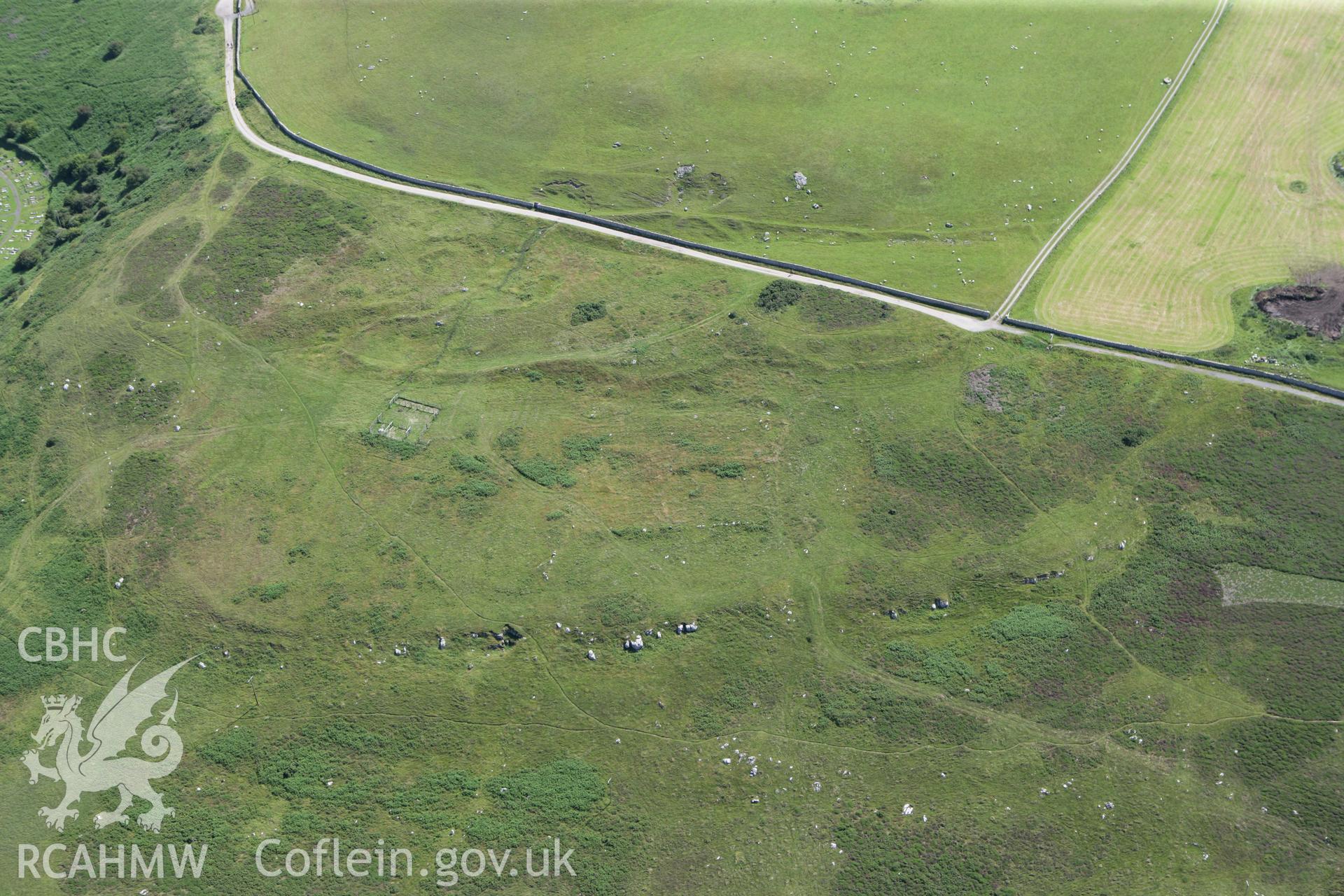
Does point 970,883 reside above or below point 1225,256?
below

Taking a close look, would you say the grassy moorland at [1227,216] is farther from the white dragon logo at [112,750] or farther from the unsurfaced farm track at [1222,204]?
the white dragon logo at [112,750]

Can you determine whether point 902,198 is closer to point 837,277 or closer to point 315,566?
point 837,277

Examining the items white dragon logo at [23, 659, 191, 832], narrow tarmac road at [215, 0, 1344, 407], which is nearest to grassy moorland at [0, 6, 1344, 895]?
white dragon logo at [23, 659, 191, 832]

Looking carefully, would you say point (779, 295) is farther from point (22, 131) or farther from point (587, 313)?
point (22, 131)

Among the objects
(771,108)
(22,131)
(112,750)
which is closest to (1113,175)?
(771,108)

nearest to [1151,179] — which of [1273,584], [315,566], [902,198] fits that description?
[902,198]

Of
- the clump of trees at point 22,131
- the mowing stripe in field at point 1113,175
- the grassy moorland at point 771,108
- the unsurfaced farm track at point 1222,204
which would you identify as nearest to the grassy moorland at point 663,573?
the mowing stripe in field at point 1113,175
